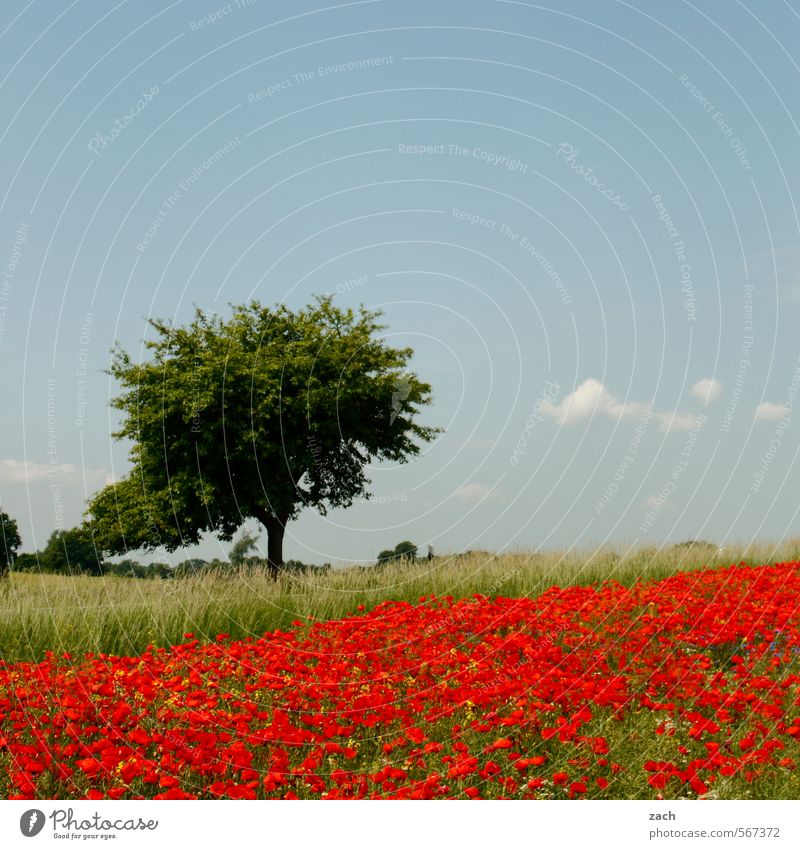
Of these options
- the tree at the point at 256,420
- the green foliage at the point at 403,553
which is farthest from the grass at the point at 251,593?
the tree at the point at 256,420

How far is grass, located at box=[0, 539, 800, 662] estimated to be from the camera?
33.4ft

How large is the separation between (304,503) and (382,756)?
2021 centimetres

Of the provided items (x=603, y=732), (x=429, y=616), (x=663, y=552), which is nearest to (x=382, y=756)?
(x=603, y=732)

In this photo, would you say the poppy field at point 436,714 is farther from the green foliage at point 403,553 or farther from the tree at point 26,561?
the tree at point 26,561

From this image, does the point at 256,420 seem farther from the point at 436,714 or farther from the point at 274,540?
the point at 436,714

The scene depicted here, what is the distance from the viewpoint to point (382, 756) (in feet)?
20.4

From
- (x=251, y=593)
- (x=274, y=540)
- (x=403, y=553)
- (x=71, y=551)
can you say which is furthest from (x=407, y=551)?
(x=71, y=551)

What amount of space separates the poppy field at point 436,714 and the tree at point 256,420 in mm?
14834

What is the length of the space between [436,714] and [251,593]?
6.03 meters


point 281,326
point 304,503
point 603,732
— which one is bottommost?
point 603,732

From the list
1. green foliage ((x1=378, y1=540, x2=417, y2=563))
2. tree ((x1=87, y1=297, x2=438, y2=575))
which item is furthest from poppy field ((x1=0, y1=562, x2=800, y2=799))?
tree ((x1=87, y1=297, x2=438, y2=575))

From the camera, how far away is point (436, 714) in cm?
692

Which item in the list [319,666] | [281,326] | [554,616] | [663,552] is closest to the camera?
[319,666]
